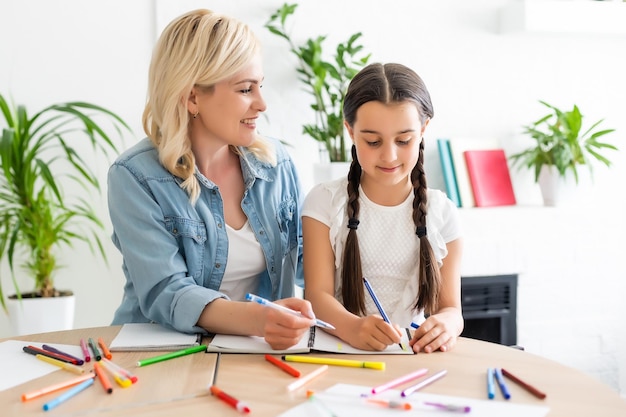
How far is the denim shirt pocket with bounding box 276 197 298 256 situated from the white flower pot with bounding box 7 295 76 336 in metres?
1.05

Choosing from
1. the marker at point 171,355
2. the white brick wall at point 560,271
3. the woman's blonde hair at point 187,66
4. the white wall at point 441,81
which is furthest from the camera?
the white brick wall at point 560,271

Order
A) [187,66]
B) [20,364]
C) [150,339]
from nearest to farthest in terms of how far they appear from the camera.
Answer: [20,364] → [150,339] → [187,66]

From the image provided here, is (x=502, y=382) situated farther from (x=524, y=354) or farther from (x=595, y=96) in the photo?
(x=595, y=96)

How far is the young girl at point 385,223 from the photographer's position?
1556mm

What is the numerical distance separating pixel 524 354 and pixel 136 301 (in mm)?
855

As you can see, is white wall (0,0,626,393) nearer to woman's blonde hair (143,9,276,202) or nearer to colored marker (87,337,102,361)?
woman's blonde hair (143,9,276,202)

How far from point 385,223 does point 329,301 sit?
0.82ft

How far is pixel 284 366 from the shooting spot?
1.24 meters

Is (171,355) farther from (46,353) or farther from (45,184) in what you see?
(45,184)

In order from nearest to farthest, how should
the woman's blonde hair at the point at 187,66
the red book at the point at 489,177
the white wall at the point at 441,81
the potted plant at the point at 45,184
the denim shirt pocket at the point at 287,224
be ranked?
the woman's blonde hair at the point at 187,66, the denim shirt pocket at the point at 287,224, the potted plant at the point at 45,184, the white wall at the point at 441,81, the red book at the point at 489,177

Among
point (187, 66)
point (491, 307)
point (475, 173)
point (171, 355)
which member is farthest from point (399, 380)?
point (475, 173)

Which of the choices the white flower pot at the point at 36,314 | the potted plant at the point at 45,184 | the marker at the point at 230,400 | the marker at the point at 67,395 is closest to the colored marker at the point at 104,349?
the marker at the point at 67,395

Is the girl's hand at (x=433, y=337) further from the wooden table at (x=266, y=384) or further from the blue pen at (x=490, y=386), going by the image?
the blue pen at (x=490, y=386)

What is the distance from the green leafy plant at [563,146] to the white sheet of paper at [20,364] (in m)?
2.20
